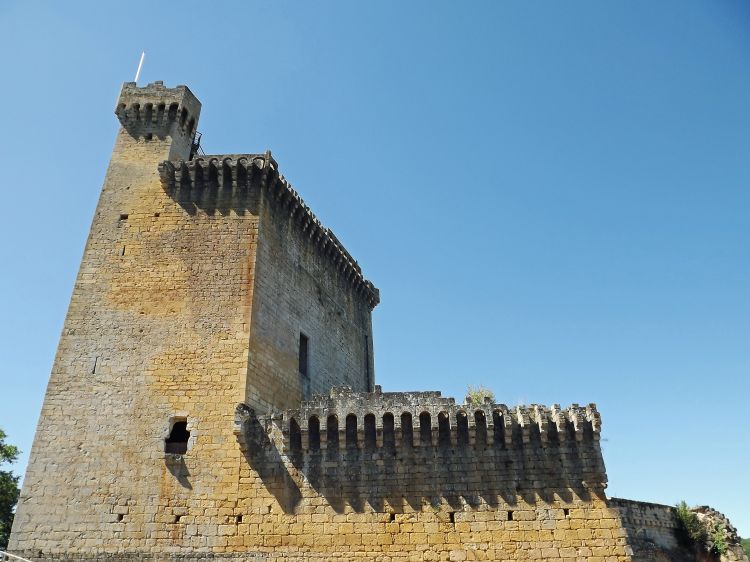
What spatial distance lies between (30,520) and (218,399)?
425 centimetres

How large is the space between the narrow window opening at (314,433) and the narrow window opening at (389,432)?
4.85ft

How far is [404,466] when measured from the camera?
11.8 metres

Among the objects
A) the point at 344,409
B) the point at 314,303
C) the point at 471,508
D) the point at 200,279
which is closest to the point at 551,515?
the point at 471,508

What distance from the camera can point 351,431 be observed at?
1215cm

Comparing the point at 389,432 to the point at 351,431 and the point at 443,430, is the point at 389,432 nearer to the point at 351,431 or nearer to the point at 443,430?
the point at 351,431

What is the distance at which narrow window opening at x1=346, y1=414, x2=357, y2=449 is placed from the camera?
1209 cm

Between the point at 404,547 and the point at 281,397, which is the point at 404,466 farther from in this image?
the point at 281,397

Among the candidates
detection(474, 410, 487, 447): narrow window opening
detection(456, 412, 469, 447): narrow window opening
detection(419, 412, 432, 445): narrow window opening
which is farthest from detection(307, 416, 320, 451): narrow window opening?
detection(474, 410, 487, 447): narrow window opening

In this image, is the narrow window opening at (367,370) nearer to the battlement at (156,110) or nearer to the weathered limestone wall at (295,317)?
the weathered limestone wall at (295,317)

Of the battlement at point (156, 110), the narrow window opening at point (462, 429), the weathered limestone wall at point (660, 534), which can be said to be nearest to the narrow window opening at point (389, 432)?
the narrow window opening at point (462, 429)

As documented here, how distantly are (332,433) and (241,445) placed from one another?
1982mm

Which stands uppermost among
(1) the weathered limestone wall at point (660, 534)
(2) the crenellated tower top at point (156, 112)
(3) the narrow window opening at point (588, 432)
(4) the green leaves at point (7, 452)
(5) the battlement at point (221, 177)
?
A: (2) the crenellated tower top at point (156, 112)

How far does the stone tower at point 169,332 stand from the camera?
11.4 m

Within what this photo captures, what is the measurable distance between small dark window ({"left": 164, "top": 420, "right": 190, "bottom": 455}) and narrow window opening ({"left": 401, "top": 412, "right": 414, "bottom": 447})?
473 centimetres
